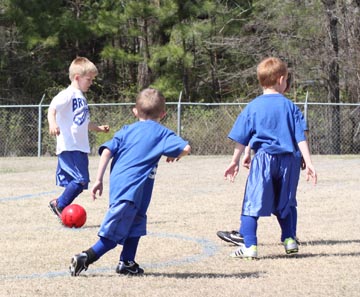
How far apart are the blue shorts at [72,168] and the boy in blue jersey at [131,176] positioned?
2828 mm

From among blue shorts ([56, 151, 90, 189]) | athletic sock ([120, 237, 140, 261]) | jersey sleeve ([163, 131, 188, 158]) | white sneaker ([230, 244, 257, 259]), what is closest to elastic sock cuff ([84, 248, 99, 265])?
athletic sock ([120, 237, 140, 261])

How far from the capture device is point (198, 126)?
26.5 m

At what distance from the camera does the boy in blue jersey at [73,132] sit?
9.27 metres

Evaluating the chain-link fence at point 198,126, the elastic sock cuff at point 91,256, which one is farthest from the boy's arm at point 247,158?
the chain-link fence at point 198,126

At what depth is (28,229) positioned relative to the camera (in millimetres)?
→ 8992

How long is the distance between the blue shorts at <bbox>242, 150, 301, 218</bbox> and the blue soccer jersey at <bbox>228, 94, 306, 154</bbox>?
3.3 inches

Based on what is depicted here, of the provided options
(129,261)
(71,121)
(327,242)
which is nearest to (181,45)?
(71,121)

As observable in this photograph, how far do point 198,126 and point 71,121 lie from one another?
17.2 metres

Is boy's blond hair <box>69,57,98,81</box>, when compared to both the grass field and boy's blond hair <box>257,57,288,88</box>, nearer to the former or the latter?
the grass field

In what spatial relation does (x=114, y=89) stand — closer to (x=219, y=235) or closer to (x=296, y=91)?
(x=296, y=91)

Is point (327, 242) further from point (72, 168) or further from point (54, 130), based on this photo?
point (54, 130)

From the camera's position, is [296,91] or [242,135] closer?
[242,135]

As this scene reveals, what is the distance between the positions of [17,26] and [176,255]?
2523cm

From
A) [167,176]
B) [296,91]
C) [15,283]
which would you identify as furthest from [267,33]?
[15,283]
